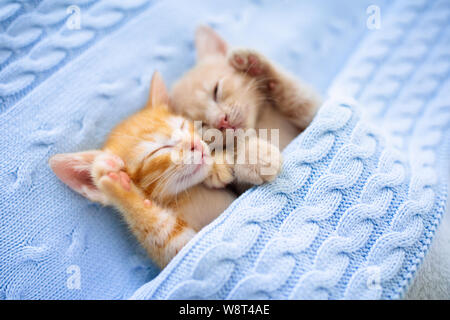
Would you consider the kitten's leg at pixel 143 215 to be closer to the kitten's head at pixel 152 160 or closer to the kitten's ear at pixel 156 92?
the kitten's head at pixel 152 160

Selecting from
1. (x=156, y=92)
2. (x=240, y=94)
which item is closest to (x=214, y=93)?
(x=240, y=94)

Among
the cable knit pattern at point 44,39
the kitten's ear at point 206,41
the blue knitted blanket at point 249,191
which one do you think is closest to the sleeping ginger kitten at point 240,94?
the kitten's ear at point 206,41

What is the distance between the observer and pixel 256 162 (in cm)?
92

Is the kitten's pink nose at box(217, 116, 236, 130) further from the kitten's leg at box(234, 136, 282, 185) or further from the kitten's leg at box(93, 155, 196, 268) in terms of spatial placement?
the kitten's leg at box(93, 155, 196, 268)

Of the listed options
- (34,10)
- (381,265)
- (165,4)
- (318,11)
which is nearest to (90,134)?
(34,10)

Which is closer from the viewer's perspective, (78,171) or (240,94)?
(78,171)

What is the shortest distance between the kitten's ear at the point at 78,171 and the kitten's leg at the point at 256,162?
0.41 m

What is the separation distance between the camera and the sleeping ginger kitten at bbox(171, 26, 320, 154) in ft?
3.74

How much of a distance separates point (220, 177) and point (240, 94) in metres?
0.34

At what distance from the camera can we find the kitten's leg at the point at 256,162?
0.90m

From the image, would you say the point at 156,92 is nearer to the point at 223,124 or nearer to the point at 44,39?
the point at 223,124

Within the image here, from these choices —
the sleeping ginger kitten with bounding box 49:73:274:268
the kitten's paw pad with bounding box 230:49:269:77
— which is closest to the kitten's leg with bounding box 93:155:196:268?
the sleeping ginger kitten with bounding box 49:73:274:268

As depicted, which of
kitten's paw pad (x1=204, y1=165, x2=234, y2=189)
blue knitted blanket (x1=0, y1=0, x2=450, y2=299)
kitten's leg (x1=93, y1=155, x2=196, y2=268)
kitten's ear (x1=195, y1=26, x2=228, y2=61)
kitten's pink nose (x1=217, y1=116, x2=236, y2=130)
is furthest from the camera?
kitten's ear (x1=195, y1=26, x2=228, y2=61)

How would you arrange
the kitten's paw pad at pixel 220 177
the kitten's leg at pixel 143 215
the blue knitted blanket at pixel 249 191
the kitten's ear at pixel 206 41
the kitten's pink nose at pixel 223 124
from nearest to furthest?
the blue knitted blanket at pixel 249 191 → the kitten's leg at pixel 143 215 → the kitten's paw pad at pixel 220 177 → the kitten's pink nose at pixel 223 124 → the kitten's ear at pixel 206 41
